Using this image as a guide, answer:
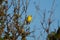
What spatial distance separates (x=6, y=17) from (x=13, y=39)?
362 millimetres

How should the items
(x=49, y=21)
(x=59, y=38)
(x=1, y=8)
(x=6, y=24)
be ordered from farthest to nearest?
(x=1, y=8) < (x=6, y=24) < (x=49, y=21) < (x=59, y=38)

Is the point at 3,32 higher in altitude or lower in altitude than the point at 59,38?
higher

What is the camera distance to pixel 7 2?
8.12 ft

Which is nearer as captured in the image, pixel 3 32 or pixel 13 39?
pixel 13 39

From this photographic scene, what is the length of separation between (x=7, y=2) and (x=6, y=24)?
31cm

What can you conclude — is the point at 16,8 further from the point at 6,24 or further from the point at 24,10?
the point at 6,24

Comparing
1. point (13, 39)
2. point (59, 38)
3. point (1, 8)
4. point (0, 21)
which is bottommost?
point (59, 38)

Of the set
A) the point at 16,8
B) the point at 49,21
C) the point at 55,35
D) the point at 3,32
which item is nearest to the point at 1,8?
the point at 3,32

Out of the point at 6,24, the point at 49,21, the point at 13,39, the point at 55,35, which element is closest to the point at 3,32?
the point at 6,24

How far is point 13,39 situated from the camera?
7.16 feet

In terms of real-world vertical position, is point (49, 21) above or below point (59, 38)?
above

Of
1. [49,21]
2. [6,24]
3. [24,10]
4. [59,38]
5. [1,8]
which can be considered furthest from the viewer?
[1,8]

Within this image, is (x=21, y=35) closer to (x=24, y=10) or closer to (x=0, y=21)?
(x=24, y=10)

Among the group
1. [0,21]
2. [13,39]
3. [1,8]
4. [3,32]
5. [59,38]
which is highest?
[1,8]
